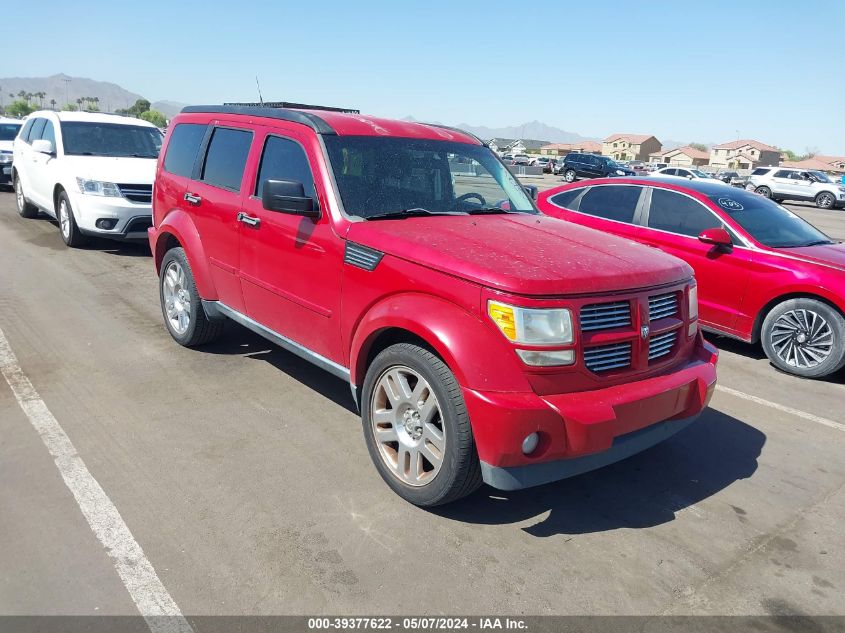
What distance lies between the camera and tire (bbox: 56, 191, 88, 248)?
373 inches

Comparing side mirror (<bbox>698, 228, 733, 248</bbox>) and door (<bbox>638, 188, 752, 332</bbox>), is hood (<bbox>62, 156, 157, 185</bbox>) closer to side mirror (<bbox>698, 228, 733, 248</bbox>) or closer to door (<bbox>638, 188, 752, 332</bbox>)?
door (<bbox>638, 188, 752, 332</bbox>)

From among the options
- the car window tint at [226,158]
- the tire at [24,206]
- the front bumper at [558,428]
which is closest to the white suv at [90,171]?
the tire at [24,206]

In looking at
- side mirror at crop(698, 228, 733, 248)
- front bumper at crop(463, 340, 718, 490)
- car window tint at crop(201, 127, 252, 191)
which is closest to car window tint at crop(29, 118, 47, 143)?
car window tint at crop(201, 127, 252, 191)

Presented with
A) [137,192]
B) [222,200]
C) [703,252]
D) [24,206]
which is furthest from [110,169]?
[703,252]

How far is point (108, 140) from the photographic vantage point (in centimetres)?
1027

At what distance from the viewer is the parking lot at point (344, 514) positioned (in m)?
2.81

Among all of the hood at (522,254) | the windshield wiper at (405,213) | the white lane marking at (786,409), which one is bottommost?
the white lane marking at (786,409)

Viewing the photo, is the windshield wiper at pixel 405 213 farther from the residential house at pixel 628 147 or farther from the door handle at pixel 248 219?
the residential house at pixel 628 147

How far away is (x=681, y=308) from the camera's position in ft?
11.9

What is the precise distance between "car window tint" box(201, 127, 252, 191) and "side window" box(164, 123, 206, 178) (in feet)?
0.88

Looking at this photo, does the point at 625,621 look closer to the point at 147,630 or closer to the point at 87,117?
the point at 147,630

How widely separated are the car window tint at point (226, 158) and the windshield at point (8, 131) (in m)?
15.4

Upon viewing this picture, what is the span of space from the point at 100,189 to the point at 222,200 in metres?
5.25

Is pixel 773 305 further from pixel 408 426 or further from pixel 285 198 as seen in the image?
pixel 285 198
